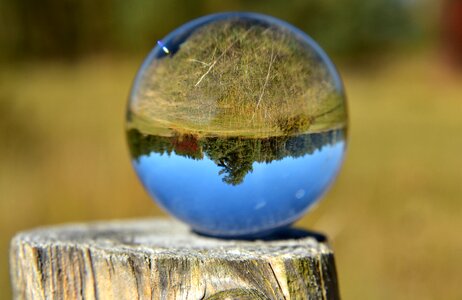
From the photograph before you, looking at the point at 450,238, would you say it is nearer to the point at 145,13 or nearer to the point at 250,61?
the point at 250,61

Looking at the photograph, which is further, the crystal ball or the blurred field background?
the blurred field background

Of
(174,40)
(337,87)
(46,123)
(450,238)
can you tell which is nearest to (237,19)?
(174,40)

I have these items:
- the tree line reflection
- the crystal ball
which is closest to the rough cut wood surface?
the crystal ball

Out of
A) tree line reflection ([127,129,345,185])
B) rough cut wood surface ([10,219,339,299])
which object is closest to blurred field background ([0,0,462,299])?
rough cut wood surface ([10,219,339,299])

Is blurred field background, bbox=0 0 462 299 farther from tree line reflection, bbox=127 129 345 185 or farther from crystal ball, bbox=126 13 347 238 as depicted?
tree line reflection, bbox=127 129 345 185

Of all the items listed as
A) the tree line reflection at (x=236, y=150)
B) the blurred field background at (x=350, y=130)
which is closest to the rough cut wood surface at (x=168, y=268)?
the tree line reflection at (x=236, y=150)

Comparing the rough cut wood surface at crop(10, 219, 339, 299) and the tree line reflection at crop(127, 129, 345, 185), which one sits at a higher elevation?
the tree line reflection at crop(127, 129, 345, 185)

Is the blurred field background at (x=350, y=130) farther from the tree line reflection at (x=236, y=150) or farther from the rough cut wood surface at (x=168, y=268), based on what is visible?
the tree line reflection at (x=236, y=150)
